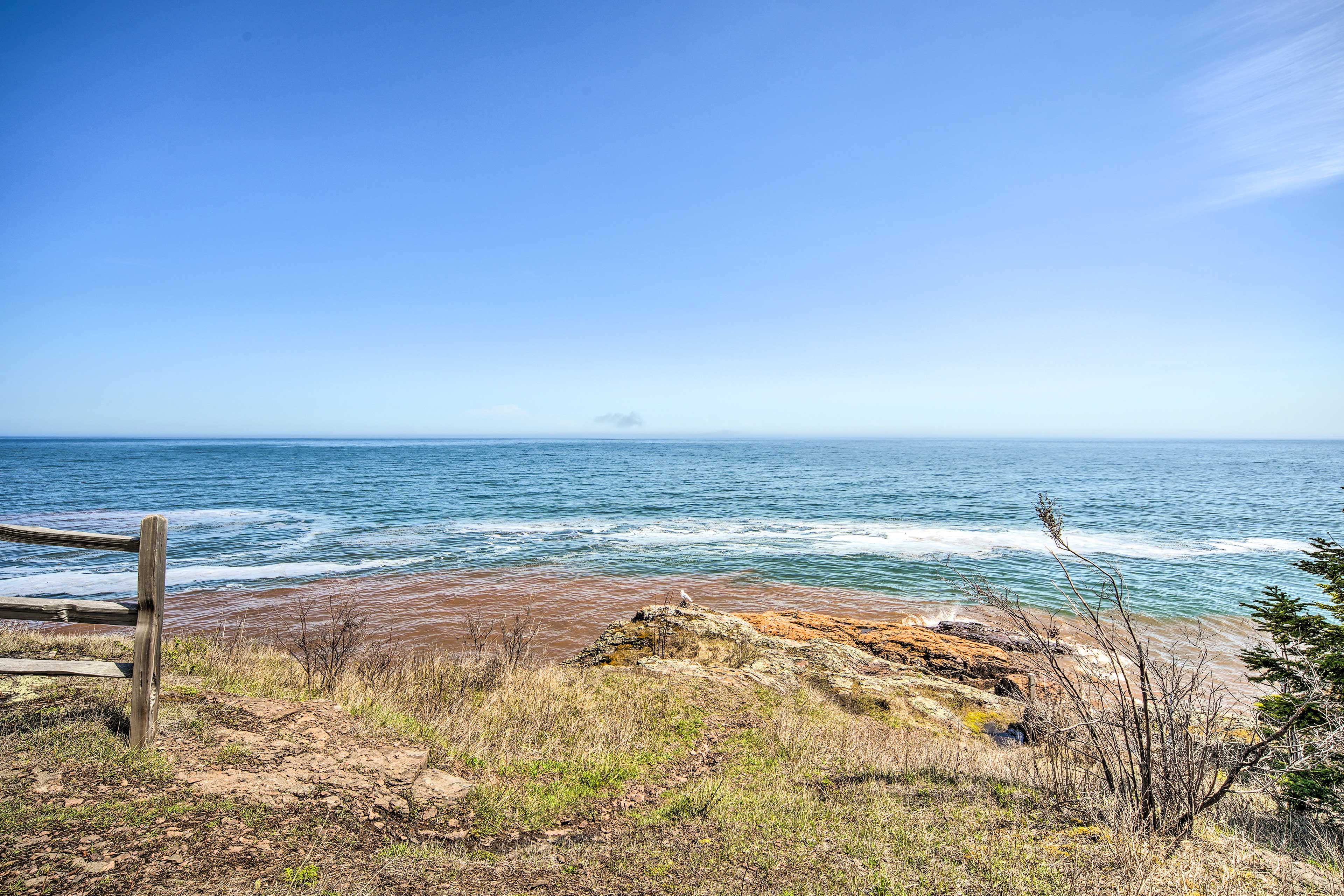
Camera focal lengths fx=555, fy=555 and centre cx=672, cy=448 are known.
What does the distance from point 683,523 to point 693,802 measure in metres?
27.4

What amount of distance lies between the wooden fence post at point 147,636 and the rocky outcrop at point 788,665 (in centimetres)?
757

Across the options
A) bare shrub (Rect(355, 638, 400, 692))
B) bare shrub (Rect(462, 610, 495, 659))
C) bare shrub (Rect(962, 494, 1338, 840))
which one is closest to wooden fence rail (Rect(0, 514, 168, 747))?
bare shrub (Rect(355, 638, 400, 692))

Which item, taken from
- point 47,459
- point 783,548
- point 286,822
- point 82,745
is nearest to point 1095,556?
point 783,548

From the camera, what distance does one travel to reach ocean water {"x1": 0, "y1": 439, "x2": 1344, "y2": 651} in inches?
733

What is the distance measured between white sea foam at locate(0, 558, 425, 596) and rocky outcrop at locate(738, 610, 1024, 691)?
15.7 m

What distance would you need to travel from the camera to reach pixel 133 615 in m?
5.40

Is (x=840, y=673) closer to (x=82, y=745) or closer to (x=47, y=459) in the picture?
(x=82, y=745)

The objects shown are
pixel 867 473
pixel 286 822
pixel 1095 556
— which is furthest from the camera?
pixel 867 473

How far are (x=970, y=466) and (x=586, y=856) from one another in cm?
9351

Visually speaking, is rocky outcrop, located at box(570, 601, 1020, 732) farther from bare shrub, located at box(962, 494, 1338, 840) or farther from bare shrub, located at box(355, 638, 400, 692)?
bare shrub, located at box(355, 638, 400, 692)

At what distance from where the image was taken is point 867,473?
71.7 metres

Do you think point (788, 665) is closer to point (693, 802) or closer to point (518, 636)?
point (518, 636)

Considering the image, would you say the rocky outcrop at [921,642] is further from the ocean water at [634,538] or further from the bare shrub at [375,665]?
the bare shrub at [375,665]

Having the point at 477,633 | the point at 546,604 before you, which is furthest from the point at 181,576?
the point at 546,604
